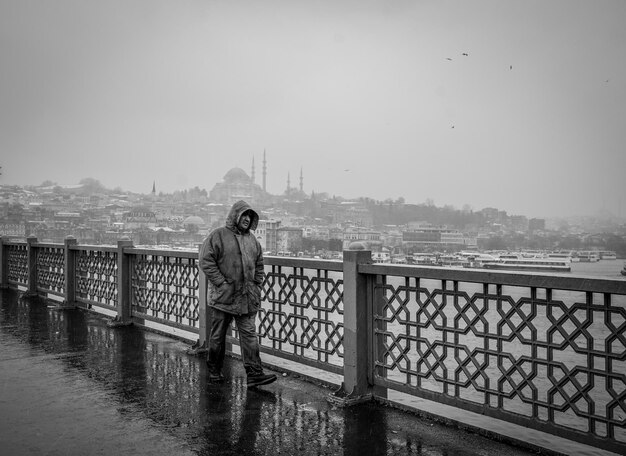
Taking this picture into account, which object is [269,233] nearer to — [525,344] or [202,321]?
[202,321]

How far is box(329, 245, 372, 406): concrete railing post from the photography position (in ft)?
17.1

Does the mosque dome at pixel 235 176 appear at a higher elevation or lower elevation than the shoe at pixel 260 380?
higher

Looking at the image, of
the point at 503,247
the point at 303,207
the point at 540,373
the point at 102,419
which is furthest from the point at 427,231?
the point at 102,419

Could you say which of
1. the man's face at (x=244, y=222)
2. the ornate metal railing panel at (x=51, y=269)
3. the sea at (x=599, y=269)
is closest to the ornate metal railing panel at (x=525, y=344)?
the man's face at (x=244, y=222)

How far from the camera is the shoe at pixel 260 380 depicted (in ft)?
18.5

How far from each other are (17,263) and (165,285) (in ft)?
28.5

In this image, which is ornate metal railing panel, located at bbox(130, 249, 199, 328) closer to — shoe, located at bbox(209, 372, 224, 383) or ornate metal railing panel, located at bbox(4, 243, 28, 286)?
shoe, located at bbox(209, 372, 224, 383)

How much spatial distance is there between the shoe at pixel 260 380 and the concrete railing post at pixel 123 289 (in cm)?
461

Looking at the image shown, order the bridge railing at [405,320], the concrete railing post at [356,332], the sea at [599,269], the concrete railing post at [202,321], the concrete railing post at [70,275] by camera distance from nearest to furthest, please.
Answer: the bridge railing at [405,320] → the concrete railing post at [356,332] → the concrete railing post at [202,321] → the concrete railing post at [70,275] → the sea at [599,269]

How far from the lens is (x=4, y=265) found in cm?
1619

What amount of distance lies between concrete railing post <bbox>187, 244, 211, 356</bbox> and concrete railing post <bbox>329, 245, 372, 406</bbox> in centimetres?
262

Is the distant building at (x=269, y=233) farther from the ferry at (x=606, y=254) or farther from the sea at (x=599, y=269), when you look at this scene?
the ferry at (x=606, y=254)

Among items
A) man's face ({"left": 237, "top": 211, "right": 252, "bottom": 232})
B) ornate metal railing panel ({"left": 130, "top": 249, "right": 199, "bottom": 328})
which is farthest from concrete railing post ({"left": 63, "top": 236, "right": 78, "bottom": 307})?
man's face ({"left": 237, "top": 211, "right": 252, "bottom": 232})

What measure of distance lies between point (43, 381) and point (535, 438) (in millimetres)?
5613
